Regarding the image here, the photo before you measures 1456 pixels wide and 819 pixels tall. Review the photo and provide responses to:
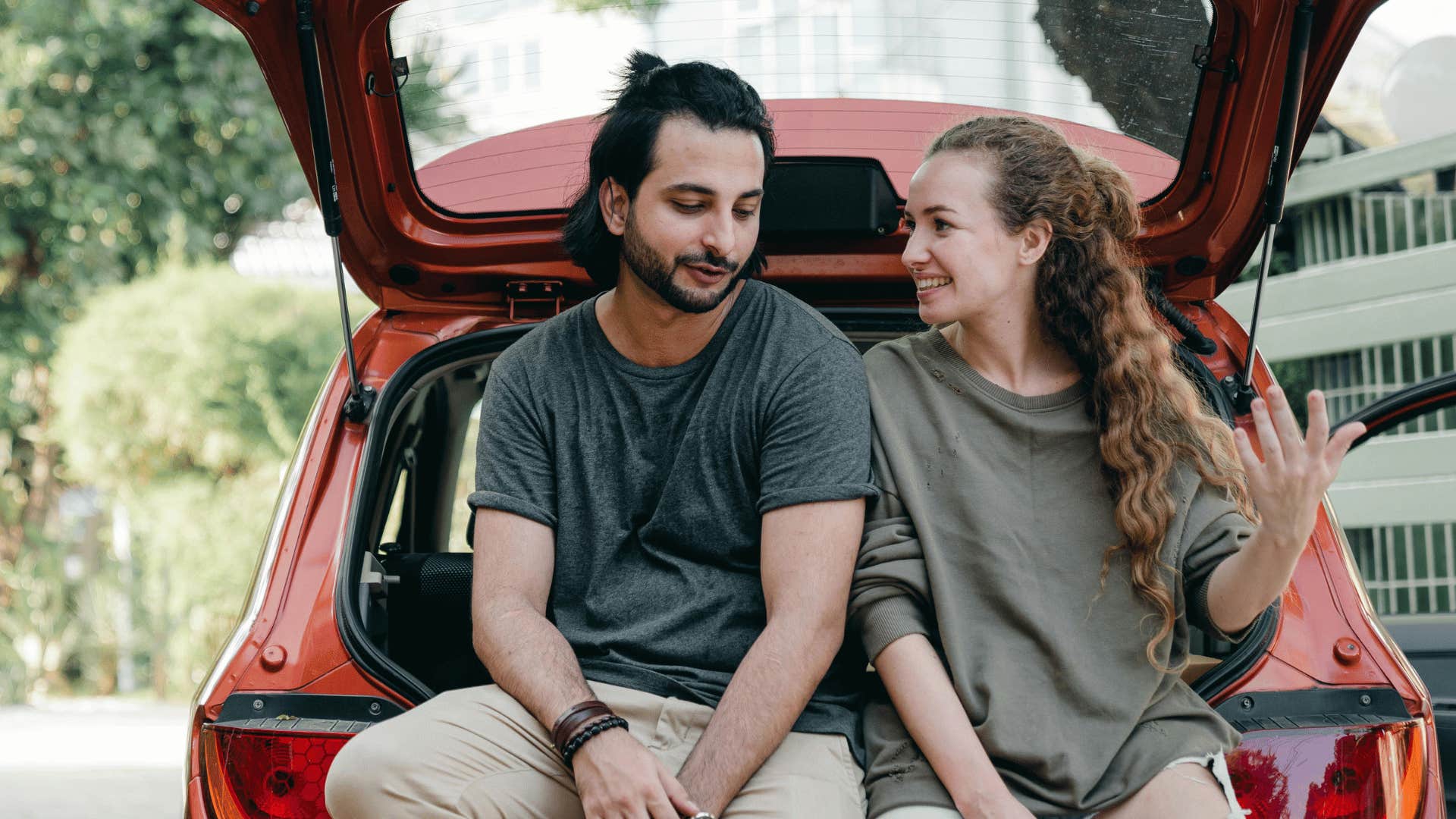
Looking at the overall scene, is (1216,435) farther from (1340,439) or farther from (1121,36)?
(1121,36)

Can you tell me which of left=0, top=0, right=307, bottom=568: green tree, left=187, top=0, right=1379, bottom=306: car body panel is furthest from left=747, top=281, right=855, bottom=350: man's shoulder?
left=0, top=0, right=307, bottom=568: green tree

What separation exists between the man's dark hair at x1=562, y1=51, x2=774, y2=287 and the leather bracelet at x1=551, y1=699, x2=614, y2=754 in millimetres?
744

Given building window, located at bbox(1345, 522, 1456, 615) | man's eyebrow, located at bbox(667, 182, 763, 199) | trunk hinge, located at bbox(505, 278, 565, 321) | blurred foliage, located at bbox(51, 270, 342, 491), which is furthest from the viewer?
blurred foliage, located at bbox(51, 270, 342, 491)

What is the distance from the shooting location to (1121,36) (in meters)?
2.23

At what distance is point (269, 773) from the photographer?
1.83m

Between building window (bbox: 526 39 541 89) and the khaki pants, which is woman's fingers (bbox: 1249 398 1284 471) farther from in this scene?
building window (bbox: 526 39 541 89)

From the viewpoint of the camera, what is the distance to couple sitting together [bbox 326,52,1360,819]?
5.90 ft

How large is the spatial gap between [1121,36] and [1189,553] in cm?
91

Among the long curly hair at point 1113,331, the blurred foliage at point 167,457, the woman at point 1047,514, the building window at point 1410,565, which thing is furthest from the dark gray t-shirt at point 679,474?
the blurred foliage at point 167,457

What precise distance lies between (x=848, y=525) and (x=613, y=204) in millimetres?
721

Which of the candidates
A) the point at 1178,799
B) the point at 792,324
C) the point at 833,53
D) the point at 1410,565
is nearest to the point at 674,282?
the point at 792,324

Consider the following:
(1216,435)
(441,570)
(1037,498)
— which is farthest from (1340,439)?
(441,570)

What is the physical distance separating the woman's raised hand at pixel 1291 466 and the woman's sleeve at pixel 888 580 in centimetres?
47

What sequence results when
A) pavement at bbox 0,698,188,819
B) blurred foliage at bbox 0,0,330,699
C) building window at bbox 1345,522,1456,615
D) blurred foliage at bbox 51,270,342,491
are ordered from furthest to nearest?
blurred foliage at bbox 51,270,342,491 < blurred foliage at bbox 0,0,330,699 < pavement at bbox 0,698,188,819 < building window at bbox 1345,522,1456,615
